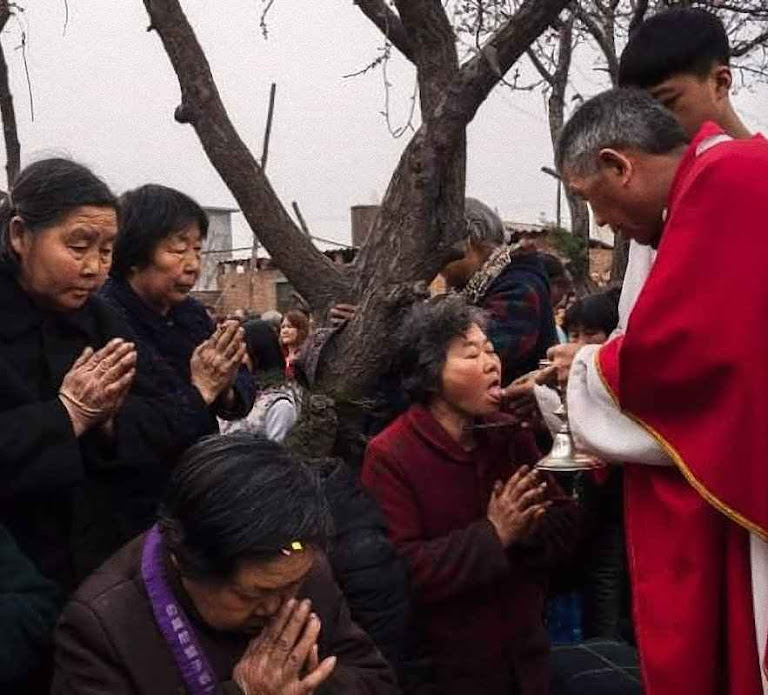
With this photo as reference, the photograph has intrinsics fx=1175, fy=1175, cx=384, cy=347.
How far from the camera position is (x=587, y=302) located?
4500 millimetres

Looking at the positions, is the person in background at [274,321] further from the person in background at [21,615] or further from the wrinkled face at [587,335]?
the person in background at [21,615]

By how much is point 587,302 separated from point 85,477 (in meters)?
2.41

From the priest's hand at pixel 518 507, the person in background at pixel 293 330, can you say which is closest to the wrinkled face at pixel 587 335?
the priest's hand at pixel 518 507

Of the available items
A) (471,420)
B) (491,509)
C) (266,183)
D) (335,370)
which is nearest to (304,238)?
(266,183)

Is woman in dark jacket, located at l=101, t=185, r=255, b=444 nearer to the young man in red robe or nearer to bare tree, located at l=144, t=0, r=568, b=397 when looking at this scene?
bare tree, located at l=144, t=0, r=568, b=397

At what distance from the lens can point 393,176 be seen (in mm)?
3639

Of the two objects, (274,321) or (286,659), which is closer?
(286,659)

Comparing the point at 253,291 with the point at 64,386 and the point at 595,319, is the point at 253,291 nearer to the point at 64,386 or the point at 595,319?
the point at 595,319

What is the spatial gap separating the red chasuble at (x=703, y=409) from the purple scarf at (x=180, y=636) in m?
0.94

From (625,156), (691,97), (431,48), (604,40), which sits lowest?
(625,156)

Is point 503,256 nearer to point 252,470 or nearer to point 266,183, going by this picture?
point 266,183

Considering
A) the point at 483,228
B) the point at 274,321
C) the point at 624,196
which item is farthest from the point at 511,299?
the point at 274,321

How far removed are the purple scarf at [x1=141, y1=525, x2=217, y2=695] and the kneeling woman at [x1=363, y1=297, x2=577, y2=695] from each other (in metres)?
0.87

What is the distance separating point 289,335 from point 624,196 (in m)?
5.49
